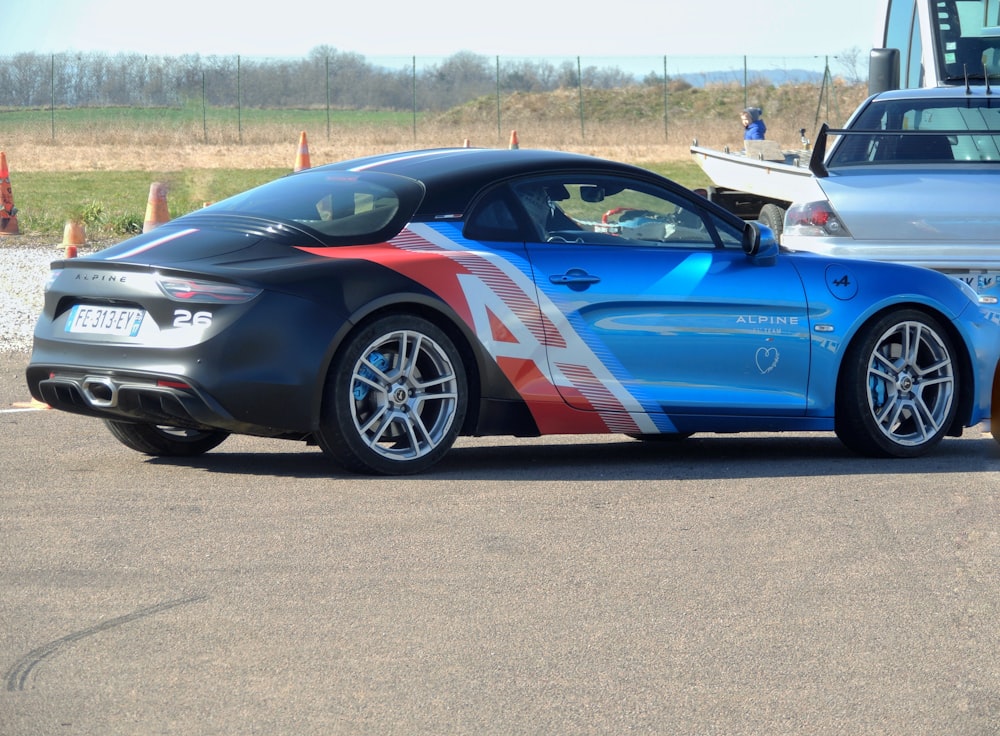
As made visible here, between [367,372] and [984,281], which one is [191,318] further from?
[984,281]

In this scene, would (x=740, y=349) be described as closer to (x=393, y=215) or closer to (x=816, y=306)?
(x=816, y=306)

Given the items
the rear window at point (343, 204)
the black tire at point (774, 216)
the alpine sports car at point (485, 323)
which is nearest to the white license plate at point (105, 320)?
the alpine sports car at point (485, 323)

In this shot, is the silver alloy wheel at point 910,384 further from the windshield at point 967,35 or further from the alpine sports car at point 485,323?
the windshield at point 967,35

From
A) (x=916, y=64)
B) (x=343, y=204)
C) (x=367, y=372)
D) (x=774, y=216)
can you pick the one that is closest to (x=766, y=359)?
(x=367, y=372)

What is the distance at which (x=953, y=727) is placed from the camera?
12.6 ft

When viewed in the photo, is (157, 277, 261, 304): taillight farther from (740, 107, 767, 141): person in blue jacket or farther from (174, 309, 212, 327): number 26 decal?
(740, 107, 767, 141): person in blue jacket

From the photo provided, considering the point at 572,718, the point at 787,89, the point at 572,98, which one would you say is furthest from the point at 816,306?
the point at 572,98

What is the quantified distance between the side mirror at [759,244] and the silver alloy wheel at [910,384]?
0.65 metres

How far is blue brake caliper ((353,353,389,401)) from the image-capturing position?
6629mm

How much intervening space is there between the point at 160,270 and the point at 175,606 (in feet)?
6.64

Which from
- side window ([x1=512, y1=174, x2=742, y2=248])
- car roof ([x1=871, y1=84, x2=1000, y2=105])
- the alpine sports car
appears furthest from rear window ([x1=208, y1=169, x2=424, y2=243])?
car roof ([x1=871, y1=84, x2=1000, y2=105])

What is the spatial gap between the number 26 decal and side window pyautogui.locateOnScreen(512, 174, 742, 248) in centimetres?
154

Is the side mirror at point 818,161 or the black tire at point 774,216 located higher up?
the side mirror at point 818,161

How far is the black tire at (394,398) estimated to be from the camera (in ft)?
21.5
